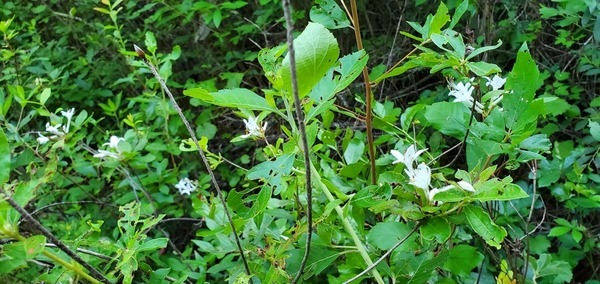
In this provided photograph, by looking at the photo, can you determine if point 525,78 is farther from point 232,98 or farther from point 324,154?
point 324,154

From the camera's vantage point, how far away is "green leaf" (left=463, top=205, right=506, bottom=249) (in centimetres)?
69

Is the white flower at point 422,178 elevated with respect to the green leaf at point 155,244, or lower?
elevated

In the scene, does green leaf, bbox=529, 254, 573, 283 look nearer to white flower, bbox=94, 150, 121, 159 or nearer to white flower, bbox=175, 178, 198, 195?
white flower, bbox=175, 178, 198, 195

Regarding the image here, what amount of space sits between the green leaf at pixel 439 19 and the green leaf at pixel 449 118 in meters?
0.13

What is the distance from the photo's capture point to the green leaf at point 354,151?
3.38 ft

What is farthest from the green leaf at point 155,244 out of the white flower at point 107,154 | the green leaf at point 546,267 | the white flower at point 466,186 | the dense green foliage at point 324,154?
the green leaf at point 546,267

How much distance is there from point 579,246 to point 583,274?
317 mm

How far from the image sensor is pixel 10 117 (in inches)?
97.3

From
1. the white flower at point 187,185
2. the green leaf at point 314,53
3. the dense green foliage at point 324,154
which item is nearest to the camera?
the green leaf at point 314,53

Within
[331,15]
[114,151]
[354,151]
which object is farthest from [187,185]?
Answer: [331,15]

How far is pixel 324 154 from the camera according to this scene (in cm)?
125

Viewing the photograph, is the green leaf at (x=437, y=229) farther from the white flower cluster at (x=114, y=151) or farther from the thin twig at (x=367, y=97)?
the white flower cluster at (x=114, y=151)

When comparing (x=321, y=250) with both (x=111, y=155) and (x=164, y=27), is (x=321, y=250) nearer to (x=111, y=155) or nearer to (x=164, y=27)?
(x=111, y=155)

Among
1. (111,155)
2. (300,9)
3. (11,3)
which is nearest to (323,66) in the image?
(111,155)
